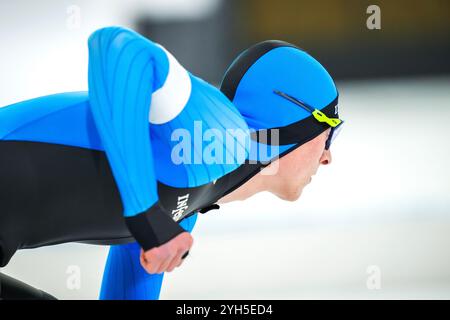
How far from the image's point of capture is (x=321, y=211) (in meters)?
3.26

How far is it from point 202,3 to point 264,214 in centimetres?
200

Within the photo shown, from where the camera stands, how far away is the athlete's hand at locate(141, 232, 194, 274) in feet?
4.01

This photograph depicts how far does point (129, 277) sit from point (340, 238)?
136 centimetres

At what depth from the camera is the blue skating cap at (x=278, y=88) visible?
172cm

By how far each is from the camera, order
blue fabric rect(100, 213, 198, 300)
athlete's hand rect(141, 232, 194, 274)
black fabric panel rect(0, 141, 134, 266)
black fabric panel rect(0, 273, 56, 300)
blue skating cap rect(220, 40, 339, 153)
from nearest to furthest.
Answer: athlete's hand rect(141, 232, 194, 274) < black fabric panel rect(0, 141, 134, 266) < black fabric panel rect(0, 273, 56, 300) < blue skating cap rect(220, 40, 339, 153) < blue fabric rect(100, 213, 198, 300)

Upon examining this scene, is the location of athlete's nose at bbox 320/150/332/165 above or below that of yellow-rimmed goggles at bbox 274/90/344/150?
below

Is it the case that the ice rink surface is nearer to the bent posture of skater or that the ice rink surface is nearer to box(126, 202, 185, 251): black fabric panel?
the bent posture of skater

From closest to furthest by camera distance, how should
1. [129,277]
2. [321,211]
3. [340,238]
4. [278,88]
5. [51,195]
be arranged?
[51,195] → [278,88] → [129,277] → [340,238] → [321,211]

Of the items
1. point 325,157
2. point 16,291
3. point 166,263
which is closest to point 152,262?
point 166,263

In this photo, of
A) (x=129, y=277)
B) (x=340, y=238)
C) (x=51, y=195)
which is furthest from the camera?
(x=340, y=238)

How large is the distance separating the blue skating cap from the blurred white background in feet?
3.09

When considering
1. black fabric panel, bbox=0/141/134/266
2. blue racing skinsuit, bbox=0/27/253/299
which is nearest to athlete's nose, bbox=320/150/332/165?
blue racing skinsuit, bbox=0/27/253/299

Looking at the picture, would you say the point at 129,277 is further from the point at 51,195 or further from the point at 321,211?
the point at 321,211

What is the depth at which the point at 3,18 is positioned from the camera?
3.93m
